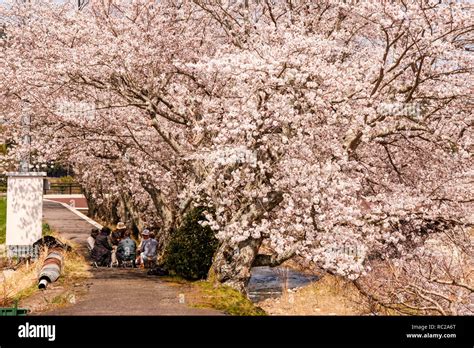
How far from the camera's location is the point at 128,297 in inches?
472

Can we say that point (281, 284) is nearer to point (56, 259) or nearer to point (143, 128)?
point (143, 128)

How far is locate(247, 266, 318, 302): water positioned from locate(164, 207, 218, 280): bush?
488 centimetres

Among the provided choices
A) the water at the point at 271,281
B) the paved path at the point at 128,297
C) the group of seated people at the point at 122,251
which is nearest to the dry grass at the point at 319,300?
the water at the point at 271,281

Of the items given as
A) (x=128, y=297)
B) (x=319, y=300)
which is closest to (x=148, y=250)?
(x=128, y=297)

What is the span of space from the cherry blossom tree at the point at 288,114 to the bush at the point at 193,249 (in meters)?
0.59

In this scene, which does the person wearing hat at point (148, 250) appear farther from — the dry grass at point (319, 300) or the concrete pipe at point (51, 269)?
the dry grass at point (319, 300)

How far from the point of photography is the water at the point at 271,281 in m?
20.7

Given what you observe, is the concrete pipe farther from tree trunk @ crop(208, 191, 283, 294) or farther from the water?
the water

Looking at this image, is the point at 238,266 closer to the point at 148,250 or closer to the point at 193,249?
the point at 193,249

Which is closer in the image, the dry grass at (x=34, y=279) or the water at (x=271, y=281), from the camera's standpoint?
the dry grass at (x=34, y=279)

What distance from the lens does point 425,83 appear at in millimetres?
13664

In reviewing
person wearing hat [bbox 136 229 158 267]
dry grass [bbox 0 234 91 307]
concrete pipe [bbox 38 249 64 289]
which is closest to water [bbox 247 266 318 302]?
person wearing hat [bbox 136 229 158 267]
